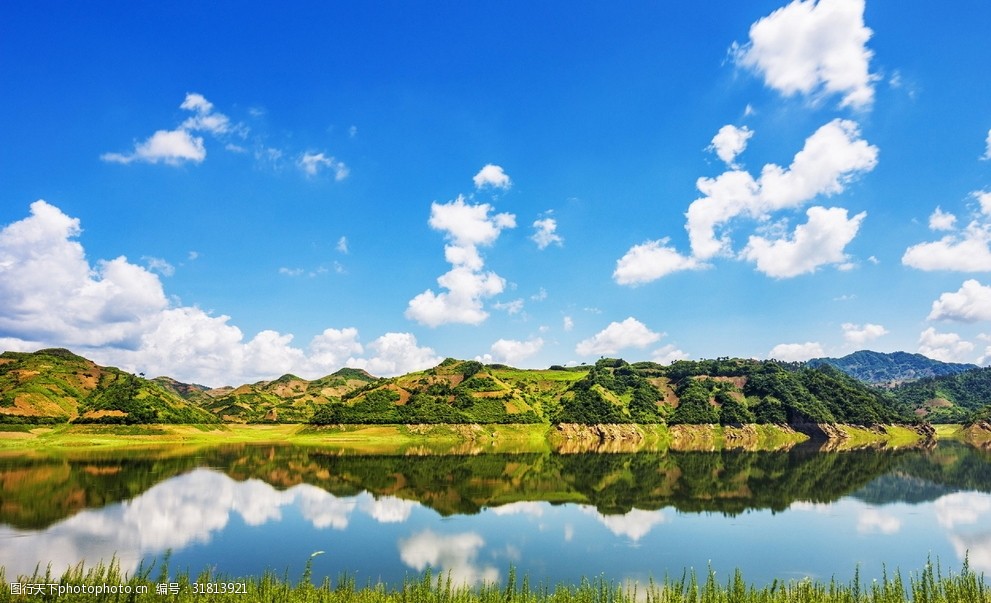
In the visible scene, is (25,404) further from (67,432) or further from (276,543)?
(276,543)

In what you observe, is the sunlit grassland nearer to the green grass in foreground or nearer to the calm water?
the calm water

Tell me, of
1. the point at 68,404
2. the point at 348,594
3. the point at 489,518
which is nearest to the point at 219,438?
the point at 68,404

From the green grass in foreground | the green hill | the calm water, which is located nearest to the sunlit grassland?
the green hill

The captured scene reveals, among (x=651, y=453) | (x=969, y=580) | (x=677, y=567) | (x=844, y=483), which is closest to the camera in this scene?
(x=969, y=580)

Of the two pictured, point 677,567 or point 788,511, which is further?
point 788,511

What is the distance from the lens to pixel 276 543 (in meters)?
51.9

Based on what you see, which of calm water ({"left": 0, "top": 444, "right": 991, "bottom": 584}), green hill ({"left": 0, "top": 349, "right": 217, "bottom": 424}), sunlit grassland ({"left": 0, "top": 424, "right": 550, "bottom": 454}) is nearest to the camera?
calm water ({"left": 0, "top": 444, "right": 991, "bottom": 584})

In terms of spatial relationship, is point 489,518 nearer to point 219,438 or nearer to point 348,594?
point 348,594

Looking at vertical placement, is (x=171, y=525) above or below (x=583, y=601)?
below

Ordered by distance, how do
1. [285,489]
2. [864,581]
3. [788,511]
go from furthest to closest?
[285,489]
[788,511]
[864,581]

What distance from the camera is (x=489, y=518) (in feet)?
211

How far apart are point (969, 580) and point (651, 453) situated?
12765 centimetres

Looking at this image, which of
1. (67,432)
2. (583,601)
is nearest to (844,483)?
(583,601)

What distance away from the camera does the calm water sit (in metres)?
45.6
